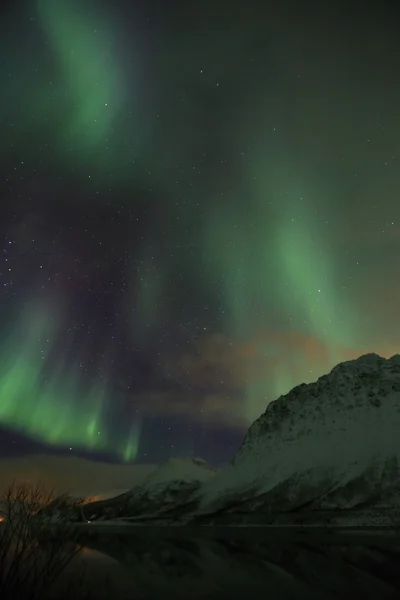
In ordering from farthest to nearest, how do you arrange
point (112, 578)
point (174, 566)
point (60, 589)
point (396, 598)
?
1. point (174, 566)
2. point (112, 578)
3. point (60, 589)
4. point (396, 598)

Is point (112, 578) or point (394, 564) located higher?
point (394, 564)

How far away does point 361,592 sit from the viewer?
36.3m

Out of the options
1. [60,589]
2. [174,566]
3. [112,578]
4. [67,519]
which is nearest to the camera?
[67,519]

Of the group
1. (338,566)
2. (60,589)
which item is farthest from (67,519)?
(338,566)

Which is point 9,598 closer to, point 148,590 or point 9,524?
point 9,524

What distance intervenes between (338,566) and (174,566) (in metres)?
21.2

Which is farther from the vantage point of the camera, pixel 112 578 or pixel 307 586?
pixel 112 578

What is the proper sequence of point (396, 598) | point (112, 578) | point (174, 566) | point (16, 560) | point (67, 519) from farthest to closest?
point (174, 566), point (112, 578), point (396, 598), point (67, 519), point (16, 560)

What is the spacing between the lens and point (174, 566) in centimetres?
6394

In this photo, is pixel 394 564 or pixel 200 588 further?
pixel 394 564

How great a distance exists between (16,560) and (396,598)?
26.4 metres

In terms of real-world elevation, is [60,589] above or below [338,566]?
below

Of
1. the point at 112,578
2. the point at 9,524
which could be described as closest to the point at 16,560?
the point at 9,524

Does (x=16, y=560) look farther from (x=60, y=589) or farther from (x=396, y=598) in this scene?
(x=396, y=598)
